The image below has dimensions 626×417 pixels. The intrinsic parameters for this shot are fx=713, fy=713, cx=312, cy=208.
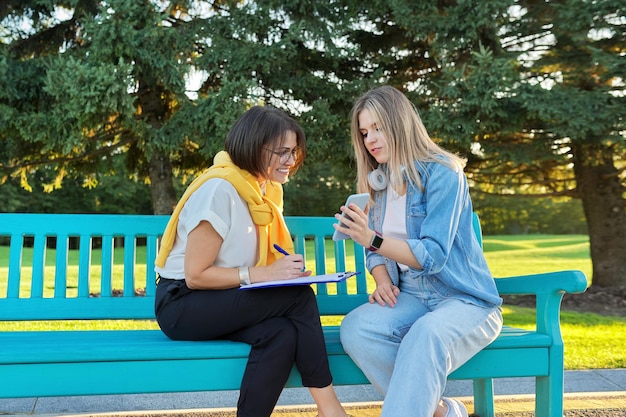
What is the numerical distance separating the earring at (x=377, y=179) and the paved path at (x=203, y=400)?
126 centimetres

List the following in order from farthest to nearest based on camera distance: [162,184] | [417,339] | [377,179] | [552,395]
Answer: [162,184]
[377,179]
[552,395]
[417,339]

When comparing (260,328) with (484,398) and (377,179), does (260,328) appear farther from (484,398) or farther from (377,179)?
(484,398)

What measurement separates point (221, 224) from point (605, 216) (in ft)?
25.4

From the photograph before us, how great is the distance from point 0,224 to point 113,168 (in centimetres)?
683

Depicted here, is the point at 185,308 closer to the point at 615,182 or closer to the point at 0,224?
the point at 0,224

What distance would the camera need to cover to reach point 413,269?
112 inches

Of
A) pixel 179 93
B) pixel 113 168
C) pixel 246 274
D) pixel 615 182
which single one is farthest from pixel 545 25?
pixel 246 274

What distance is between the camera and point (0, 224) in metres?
3.19

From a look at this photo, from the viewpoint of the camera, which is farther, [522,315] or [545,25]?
[545,25]

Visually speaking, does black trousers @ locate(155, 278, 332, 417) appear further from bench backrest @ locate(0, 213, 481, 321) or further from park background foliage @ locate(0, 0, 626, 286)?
park background foliage @ locate(0, 0, 626, 286)

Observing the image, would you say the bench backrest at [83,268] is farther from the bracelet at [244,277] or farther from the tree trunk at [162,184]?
the tree trunk at [162,184]

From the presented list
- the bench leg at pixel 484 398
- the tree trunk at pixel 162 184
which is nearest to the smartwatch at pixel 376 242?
the bench leg at pixel 484 398

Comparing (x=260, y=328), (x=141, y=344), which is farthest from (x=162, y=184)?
(x=260, y=328)

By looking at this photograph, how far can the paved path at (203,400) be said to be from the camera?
3.61 m
